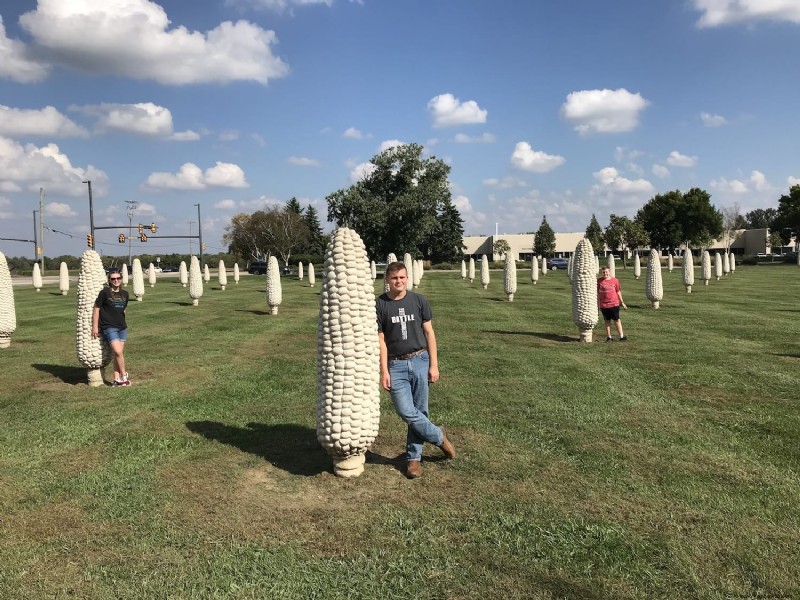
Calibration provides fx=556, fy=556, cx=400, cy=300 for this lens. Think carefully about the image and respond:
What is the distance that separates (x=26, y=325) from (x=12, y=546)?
65.3 feet

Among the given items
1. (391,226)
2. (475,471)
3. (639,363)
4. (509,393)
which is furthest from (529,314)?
(391,226)

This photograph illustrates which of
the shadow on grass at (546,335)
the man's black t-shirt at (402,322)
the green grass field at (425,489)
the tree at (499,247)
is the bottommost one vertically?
the green grass field at (425,489)

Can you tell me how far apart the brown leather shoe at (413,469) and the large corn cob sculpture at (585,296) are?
1021 centimetres

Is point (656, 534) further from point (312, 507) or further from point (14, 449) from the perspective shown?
point (14, 449)

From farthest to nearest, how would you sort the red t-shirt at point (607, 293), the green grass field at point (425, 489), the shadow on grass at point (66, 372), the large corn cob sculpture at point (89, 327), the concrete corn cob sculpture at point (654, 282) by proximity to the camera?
the concrete corn cob sculpture at point (654, 282)
the red t-shirt at point (607, 293)
the shadow on grass at point (66, 372)
the large corn cob sculpture at point (89, 327)
the green grass field at point (425, 489)

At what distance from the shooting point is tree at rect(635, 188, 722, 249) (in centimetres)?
8862

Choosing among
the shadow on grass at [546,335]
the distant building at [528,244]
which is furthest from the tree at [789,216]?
the shadow on grass at [546,335]

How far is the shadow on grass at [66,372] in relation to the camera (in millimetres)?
11201

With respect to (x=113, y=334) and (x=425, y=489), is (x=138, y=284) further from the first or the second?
(x=425, y=489)

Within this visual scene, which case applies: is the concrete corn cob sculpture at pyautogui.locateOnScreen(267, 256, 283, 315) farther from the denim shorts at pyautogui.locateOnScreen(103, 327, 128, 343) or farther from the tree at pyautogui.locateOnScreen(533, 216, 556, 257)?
the tree at pyautogui.locateOnScreen(533, 216, 556, 257)

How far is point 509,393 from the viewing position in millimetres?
9672

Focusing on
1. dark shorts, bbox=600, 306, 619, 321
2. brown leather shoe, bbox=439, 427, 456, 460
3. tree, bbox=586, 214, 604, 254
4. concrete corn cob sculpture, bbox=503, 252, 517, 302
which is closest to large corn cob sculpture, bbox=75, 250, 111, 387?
brown leather shoe, bbox=439, 427, 456, 460

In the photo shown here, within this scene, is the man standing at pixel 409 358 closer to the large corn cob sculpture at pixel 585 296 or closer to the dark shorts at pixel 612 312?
the large corn cob sculpture at pixel 585 296

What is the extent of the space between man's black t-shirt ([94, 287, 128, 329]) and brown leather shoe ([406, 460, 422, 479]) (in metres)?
6.54
